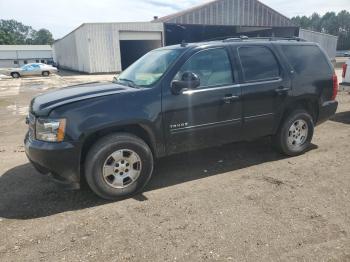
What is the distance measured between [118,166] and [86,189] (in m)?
0.72

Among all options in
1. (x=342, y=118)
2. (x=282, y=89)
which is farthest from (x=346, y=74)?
(x=282, y=89)

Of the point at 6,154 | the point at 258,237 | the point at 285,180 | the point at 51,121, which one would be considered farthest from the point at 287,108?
the point at 6,154

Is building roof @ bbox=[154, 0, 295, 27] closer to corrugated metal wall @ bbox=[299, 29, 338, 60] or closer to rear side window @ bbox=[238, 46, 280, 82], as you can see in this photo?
corrugated metal wall @ bbox=[299, 29, 338, 60]

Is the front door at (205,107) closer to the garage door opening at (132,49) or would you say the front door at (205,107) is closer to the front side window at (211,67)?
the front side window at (211,67)

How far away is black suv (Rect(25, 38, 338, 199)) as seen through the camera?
364 centimetres

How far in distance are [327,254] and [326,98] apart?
349 centimetres

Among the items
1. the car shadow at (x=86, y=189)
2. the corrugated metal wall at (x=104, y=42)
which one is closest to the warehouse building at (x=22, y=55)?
the corrugated metal wall at (x=104, y=42)

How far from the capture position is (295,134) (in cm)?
533

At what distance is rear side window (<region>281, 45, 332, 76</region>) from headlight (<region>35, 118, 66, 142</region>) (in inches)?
147

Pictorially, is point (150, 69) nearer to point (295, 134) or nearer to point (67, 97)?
point (67, 97)

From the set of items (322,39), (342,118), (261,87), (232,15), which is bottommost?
(342,118)

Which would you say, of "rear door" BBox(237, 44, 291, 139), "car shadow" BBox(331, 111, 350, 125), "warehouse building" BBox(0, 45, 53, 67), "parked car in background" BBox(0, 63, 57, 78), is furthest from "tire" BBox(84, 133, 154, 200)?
"warehouse building" BBox(0, 45, 53, 67)

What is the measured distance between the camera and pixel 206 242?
2.99 m

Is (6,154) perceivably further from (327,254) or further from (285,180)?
(327,254)
